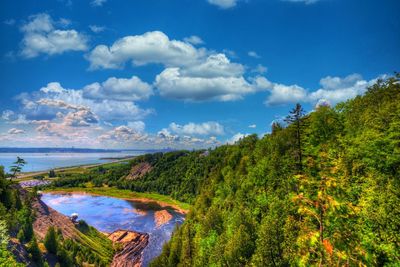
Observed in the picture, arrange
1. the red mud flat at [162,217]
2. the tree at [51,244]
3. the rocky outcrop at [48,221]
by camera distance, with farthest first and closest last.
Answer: the red mud flat at [162,217] → the rocky outcrop at [48,221] → the tree at [51,244]

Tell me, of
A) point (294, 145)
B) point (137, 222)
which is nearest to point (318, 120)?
point (294, 145)

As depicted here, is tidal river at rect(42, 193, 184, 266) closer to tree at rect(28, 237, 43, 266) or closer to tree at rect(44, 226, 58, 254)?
tree at rect(44, 226, 58, 254)

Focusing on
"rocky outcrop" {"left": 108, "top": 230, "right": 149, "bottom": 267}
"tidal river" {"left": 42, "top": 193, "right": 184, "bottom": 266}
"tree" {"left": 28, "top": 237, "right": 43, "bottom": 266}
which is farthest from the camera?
"tidal river" {"left": 42, "top": 193, "right": 184, "bottom": 266}

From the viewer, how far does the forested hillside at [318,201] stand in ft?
28.8

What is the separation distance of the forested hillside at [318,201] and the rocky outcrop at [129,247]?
22.7m

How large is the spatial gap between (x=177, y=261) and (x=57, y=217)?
47.5 meters

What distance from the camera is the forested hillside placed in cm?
879

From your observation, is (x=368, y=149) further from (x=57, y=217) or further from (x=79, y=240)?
(x=57, y=217)

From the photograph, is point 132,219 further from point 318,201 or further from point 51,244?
point 318,201

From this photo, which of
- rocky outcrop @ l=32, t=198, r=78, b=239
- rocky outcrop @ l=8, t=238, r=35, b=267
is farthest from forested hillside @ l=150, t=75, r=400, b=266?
rocky outcrop @ l=32, t=198, r=78, b=239

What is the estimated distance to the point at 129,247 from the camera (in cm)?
10919

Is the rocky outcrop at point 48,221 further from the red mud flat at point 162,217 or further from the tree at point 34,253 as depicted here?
the red mud flat at point 162,217

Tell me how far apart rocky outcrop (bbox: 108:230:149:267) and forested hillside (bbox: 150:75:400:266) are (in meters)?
22.7

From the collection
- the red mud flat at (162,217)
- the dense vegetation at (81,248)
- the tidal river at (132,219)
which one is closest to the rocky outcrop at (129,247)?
the tidal river at (132,219)
